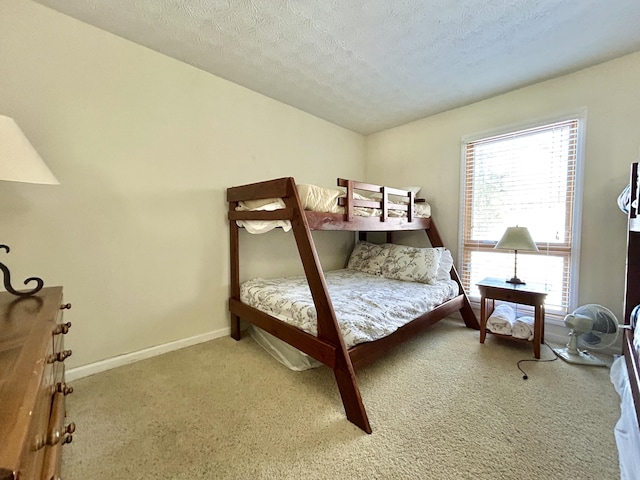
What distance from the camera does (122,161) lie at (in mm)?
1985

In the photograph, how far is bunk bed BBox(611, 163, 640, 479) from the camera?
1197mm

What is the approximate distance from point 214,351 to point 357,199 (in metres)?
1.72

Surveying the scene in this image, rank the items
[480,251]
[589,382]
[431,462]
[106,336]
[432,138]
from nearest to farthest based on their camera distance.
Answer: [431,462], [589,382], [106,336], [480,251], [432,138]

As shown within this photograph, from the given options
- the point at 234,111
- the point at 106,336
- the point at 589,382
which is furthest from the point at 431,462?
the point at 234,111

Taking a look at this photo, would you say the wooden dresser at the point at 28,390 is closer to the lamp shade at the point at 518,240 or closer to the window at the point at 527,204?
the lamp shade at the point at 518,240

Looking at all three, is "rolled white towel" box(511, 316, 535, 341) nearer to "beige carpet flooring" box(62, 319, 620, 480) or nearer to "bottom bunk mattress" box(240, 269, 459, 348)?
"beige carpet flooring" box(62, 319, 620, 480)

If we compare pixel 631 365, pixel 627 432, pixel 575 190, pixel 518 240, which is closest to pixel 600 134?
pixel 575 190

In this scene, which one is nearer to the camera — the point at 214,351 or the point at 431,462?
the point at 431,462

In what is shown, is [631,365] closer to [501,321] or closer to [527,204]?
[501,321]

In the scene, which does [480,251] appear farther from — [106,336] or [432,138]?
[106,336]

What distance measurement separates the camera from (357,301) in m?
2.09

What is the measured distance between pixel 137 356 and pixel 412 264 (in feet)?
8.34

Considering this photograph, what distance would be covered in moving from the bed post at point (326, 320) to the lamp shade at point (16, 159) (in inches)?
45.6

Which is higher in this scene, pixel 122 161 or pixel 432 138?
pixel 432 138
